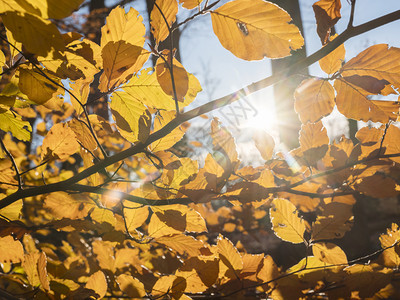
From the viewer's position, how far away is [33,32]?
12.8 inches

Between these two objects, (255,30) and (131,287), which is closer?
(255,30)

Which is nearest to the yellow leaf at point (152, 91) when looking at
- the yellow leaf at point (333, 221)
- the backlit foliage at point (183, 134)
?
the backlit foliage at point (183, 134)

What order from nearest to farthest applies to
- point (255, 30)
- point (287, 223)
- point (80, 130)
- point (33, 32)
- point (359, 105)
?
point (33, 32) → point (255, 30) → point (359, 105) → point (80, 130) → point (287, 223)

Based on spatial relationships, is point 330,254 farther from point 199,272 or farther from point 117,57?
point 117,57

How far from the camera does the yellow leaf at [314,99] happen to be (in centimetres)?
60

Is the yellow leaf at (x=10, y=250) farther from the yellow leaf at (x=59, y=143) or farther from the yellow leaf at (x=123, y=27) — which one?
the yellow leaf at (x=123, y=27)

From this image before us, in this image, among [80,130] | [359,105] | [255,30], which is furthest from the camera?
[80,130]

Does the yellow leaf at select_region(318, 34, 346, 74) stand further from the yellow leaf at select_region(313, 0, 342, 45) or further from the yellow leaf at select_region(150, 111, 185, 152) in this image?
the yellow leaf at select_region(150, 111, 185, 152)

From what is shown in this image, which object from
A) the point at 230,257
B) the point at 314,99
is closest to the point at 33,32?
the point at 314,99

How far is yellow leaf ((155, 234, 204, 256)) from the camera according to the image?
2.35 feet

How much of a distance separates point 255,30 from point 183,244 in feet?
1.68

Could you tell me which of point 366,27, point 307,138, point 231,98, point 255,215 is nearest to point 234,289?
point 307,138

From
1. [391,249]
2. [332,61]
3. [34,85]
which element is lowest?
[391,249]

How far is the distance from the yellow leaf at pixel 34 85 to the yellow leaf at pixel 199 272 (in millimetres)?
497
